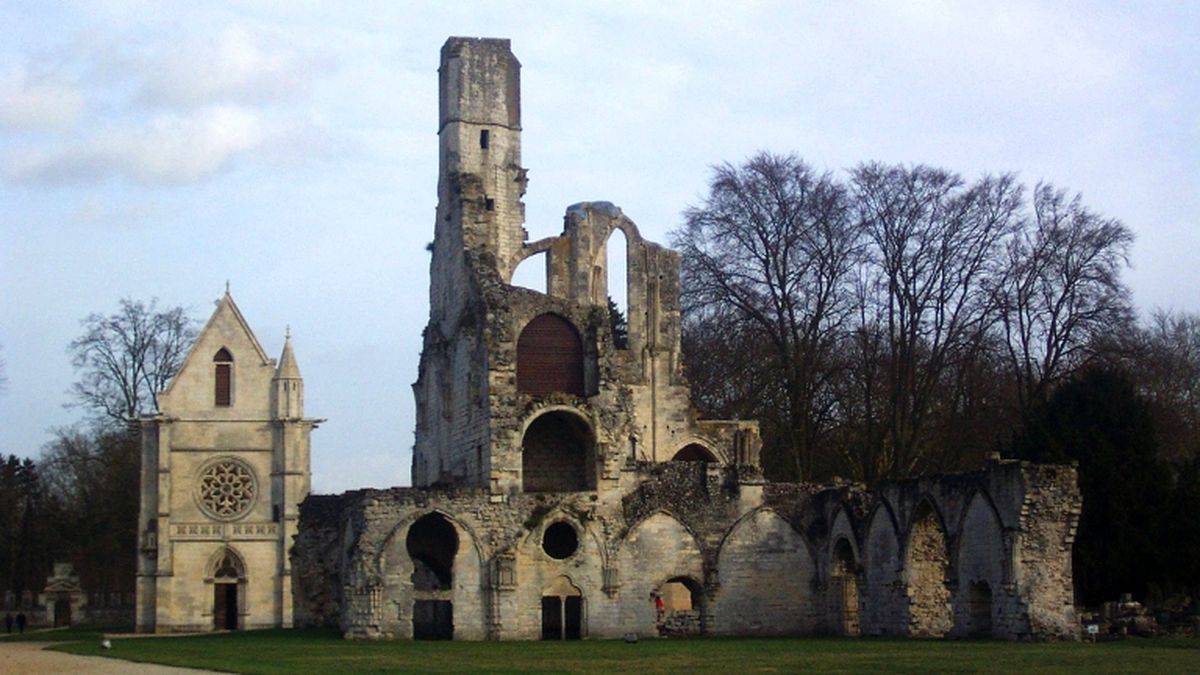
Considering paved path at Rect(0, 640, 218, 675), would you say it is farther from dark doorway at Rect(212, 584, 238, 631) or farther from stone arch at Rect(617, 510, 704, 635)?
dark doorway at Rect(212, 584, 238, 631)

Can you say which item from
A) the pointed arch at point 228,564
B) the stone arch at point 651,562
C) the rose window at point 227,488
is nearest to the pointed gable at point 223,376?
the rose window at point 227,488

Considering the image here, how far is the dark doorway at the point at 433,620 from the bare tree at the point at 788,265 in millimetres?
11586

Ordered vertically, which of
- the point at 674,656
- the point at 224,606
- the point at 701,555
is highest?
the point at 701,555

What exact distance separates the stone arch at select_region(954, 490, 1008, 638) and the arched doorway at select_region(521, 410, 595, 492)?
40.0 ft

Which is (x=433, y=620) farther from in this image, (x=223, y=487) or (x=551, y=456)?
(x=223, y=487)

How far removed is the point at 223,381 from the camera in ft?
182

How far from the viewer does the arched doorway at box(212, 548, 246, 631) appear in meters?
53.6

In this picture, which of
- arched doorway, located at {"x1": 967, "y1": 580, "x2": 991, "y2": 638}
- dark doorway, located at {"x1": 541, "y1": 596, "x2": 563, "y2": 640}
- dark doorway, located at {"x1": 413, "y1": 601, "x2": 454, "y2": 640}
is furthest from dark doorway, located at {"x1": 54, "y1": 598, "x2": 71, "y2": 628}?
arched doorway, located at {"x1": 967, "y1": 580, "x2": 991, "y2": 638}

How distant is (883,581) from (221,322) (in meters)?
24.7

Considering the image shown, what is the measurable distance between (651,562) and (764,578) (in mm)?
2884

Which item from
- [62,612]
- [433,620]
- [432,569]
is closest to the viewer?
[433,620]

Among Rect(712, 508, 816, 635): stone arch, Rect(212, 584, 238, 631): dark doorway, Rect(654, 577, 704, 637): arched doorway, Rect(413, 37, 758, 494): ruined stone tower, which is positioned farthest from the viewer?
Rect(212, 584, 238, 631): dark doorway

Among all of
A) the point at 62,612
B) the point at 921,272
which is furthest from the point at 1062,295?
the point at 62,612

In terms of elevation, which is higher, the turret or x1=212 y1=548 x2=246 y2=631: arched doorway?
the turret
